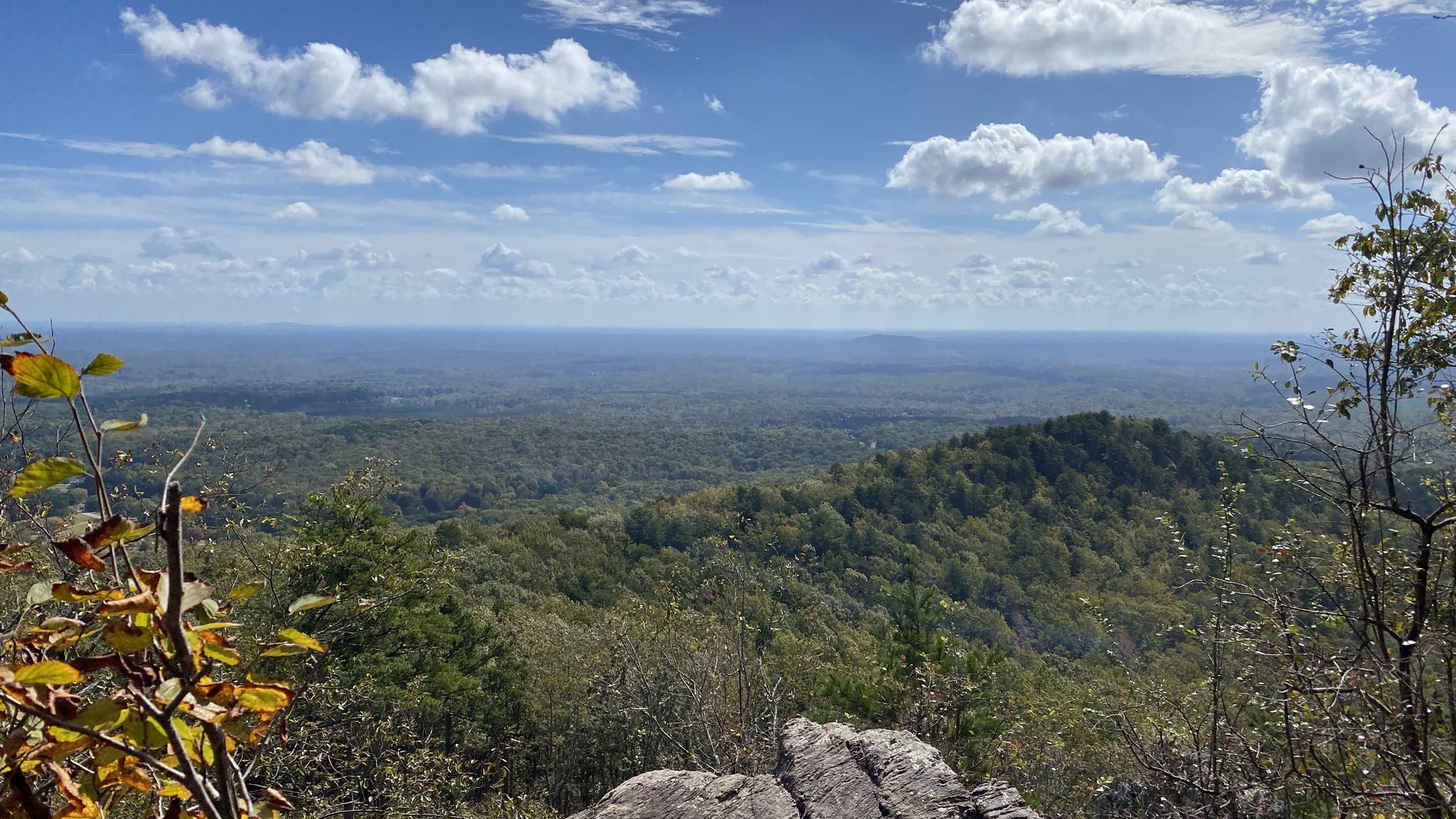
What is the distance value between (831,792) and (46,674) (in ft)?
21.4

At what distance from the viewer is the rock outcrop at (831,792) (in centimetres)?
630

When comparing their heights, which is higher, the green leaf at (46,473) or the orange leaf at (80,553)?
the green leaf at (46,473)

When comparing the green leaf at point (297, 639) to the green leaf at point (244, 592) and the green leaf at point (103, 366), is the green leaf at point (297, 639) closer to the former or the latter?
the green leaf at point (244, 592)

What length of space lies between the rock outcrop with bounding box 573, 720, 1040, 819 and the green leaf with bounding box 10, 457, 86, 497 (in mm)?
5686

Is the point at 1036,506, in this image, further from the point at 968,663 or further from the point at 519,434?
the point at 519,434

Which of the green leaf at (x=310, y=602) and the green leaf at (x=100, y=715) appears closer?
Answer: the green leaf at (x=100, y=715)

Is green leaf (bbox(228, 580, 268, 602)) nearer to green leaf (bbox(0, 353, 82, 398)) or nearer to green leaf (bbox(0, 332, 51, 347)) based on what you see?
green leaf (bbox(0, 353, 82, 398))

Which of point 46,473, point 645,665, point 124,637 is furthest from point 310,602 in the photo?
point 645,665

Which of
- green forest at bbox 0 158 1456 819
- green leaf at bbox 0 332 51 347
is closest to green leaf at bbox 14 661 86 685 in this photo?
green forest at bbox 0 158 1456 819

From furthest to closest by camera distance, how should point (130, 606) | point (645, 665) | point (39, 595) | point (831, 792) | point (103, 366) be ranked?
point (645, 665) → point (831, 792) → point (39, 595) → point (103, 366) → point (130, 606)

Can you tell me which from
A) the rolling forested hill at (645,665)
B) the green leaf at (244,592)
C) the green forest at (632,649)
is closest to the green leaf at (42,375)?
the green forest at (632,649)

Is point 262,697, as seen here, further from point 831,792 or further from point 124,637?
point 831,792

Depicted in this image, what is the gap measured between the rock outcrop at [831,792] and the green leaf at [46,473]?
18.7 feet

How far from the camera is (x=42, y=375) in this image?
4.20 feet
